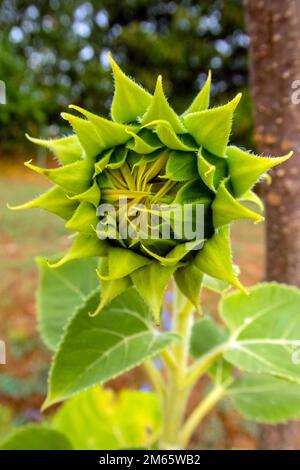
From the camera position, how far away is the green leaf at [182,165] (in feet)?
1.38

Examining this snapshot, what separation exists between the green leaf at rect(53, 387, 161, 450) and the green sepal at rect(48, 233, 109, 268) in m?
0.54

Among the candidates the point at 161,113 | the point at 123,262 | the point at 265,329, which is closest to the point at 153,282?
the point at 123,262

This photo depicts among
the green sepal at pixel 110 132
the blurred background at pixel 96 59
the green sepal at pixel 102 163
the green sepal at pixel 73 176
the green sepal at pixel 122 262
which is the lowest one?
the green sepal at pixel 122 262

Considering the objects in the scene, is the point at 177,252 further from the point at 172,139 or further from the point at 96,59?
the point at 96,59

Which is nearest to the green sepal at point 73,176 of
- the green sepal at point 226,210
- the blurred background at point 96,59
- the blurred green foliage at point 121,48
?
the green sepal at point 226,210

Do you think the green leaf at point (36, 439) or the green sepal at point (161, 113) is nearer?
the green sepal at point (161, 113)

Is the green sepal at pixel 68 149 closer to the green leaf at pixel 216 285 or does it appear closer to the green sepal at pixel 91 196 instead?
the green sepal at pixel 91 196

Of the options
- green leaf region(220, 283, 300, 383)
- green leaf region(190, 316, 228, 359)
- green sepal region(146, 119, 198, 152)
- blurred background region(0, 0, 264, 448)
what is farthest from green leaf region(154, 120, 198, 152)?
blurred background region(0, 0, 264, 448)

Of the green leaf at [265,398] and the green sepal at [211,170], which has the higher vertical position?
the green sepal at [211,170]

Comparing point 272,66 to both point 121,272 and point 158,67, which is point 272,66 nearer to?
point 121,272

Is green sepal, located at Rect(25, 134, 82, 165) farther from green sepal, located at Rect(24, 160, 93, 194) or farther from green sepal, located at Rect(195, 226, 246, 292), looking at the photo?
green sepal, located at Rect(195, 226, 246, 292)

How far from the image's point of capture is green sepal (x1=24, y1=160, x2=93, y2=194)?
1.36ft

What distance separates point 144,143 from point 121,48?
6.85 m
